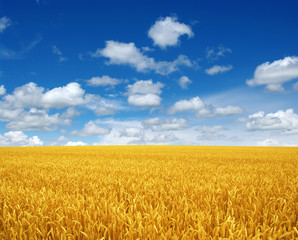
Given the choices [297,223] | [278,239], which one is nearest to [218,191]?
[297,223]

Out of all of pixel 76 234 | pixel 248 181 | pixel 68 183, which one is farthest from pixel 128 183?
pixel 248 181

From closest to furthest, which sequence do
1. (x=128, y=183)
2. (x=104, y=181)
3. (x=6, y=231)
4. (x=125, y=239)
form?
(x=125, y=239) → (x=6, y=231) → (x=128, y=183) → (x=104, y=181)

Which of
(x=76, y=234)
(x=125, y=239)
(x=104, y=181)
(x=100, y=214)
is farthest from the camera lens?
(x=104, y=181)

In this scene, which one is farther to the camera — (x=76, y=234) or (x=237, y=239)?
(x=76, y=234)

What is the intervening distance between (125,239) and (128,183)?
246 centimetres

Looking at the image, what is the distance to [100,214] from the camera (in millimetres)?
2439

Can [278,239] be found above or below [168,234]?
below

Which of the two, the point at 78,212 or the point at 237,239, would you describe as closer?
the point at 237,239

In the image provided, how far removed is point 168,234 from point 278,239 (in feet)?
3.48

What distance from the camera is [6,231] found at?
2.22m

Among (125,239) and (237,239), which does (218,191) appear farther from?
(125,239)

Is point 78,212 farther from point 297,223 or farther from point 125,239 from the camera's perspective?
point 297,223

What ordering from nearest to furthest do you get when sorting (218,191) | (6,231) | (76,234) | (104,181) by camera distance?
(76,234) < (6,231) < (218,191) < (104,181)

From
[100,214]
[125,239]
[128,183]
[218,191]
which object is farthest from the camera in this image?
[128,183]
